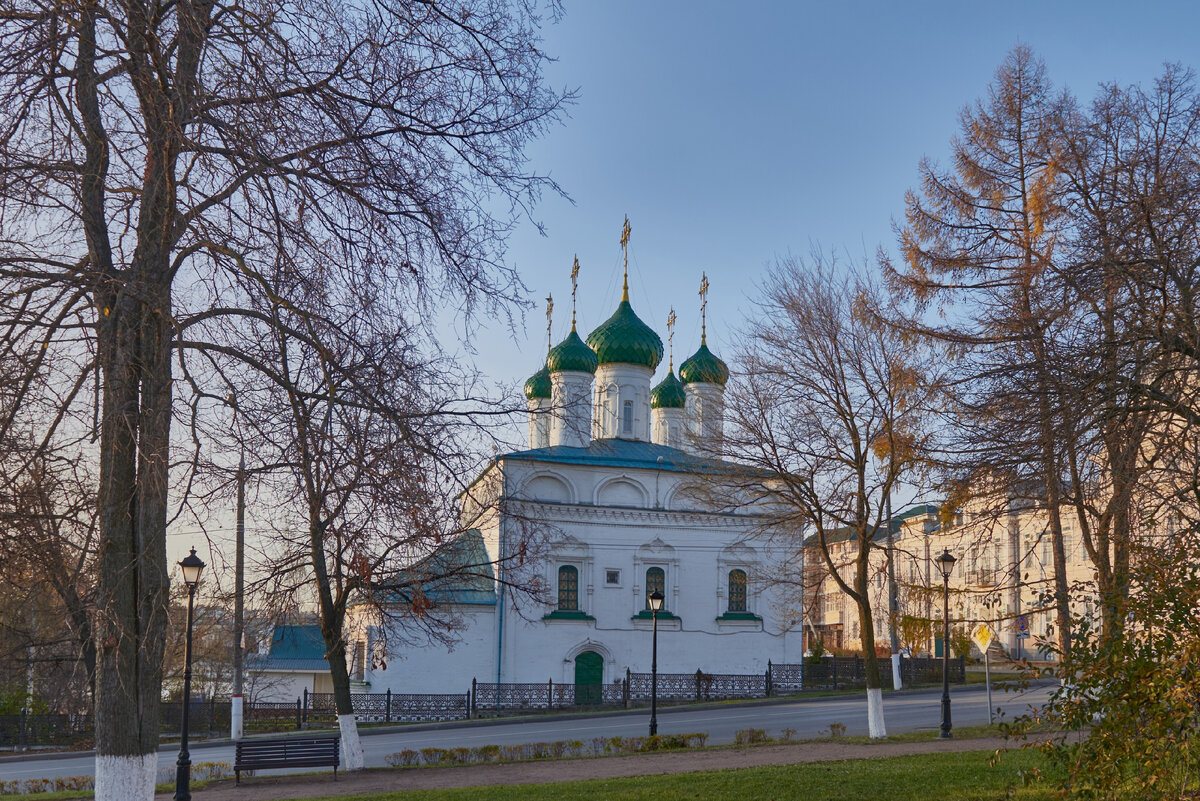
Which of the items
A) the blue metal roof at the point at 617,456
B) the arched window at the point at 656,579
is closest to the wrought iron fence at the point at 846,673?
the arched window at the point at 656,579

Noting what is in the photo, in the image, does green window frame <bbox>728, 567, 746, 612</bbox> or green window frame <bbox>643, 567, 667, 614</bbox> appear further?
green window frame <bbox>728, 567, 746, 612</bbox>

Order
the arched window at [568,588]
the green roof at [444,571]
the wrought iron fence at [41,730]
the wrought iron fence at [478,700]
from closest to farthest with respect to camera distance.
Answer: the green roof at [444,571] → the wrought iron fence at [41,730] → the wrought iron fence at [478,700] → the arched window at [568,588]

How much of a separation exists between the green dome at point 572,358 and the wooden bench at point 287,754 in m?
Answer: 22.4

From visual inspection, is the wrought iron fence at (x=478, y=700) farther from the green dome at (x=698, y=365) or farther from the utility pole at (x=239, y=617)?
the green dome at (x=698, y=365)

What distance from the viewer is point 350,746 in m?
16.3

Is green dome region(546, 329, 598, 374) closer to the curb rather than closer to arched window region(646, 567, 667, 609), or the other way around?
arched window region(646, 567, 667, 609)

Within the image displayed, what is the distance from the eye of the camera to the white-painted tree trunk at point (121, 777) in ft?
22.4

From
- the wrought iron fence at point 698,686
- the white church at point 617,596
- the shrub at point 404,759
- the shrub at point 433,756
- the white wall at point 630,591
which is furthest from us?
the white wall at point 630,591

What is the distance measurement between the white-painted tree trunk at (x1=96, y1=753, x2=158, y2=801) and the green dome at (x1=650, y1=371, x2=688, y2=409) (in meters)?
34.3

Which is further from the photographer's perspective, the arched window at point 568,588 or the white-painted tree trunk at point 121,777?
the arched window at point 568,588

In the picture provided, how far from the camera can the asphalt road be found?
20469mm

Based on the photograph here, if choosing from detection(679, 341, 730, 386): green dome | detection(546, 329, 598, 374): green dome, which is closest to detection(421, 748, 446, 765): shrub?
detection(546, 329, 598, 374): green dome

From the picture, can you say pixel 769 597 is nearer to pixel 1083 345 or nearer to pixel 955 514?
pixel 955 514

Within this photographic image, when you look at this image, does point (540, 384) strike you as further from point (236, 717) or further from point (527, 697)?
point (236, 717)
